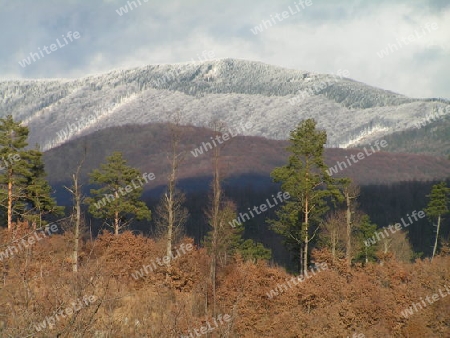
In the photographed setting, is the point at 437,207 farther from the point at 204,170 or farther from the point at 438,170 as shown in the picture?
the point at 438,170

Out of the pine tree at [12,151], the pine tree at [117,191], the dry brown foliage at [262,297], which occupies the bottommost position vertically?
the dry brown foliage at [262,297]

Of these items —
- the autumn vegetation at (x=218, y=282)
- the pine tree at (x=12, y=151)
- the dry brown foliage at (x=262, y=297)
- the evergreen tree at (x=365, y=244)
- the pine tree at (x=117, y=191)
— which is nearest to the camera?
the autumn vegetation at (x=218, y=282)

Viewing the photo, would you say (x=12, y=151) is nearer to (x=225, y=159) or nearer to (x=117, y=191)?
(x=117, y=191)

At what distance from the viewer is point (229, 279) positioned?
836 inches

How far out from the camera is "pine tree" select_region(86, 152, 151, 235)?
1320 inches

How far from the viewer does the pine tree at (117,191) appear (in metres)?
33.5

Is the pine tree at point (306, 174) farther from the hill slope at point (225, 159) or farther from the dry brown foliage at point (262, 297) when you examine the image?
the hill slope at point (225, 159)

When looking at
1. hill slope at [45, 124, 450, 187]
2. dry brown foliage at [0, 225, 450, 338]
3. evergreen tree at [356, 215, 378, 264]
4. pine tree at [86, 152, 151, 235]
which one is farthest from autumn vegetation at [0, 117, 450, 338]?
hill slope at [45, 124, 450, 187]

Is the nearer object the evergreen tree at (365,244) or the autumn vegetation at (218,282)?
the autumn vegetation at (218,282)

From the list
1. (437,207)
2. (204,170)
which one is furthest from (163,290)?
(204,170)

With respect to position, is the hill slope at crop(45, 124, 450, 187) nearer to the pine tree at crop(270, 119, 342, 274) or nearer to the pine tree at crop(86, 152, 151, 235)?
the pine tree at crop(86, 152, 151, 235)

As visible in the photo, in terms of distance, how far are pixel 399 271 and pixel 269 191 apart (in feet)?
360

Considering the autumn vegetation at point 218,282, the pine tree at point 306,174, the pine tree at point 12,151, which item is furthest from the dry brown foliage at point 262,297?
the pine tree at point 12,151

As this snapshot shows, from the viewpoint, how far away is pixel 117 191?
34.9 m
